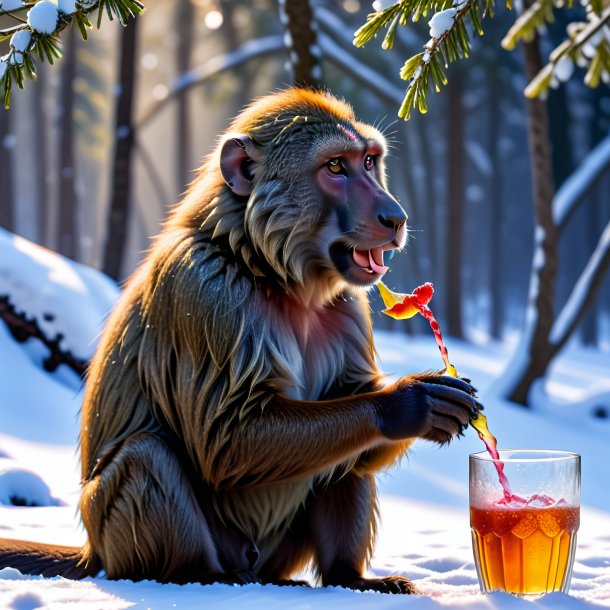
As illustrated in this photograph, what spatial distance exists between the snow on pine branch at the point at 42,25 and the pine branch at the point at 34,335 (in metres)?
4.86

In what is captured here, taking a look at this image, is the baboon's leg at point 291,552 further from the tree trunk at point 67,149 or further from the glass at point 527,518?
the tree trunk at point 67,149

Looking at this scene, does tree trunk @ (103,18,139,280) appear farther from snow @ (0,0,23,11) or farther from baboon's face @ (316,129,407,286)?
snow @ (0,0,23,11)

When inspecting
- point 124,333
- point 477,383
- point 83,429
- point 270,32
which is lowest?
point 477,383

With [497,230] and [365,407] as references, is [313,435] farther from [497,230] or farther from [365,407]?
[497,230]

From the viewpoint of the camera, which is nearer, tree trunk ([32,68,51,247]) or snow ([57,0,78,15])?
snow ([57,0,78,15])

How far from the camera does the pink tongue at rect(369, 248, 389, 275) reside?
3822mm

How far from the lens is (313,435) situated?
141 inches

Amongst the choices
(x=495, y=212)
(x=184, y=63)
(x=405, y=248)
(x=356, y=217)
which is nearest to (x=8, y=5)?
(x=356, y=217)

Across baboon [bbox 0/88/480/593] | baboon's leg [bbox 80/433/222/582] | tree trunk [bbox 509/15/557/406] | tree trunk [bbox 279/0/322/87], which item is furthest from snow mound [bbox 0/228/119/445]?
tree trunk [bbox 509/15/557/406]

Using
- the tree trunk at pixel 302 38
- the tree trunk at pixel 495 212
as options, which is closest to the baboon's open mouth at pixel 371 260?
the tree trunk at pixel 302 38

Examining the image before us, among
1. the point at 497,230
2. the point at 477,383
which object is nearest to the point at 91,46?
the point at 497,230

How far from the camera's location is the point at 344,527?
4020 millimetres

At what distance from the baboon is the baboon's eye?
0.4 inches

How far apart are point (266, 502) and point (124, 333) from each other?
0.81 m
